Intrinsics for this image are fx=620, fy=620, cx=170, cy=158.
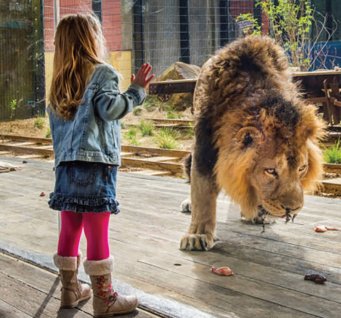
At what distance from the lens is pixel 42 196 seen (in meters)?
4.96

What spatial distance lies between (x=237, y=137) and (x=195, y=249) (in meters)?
0.67

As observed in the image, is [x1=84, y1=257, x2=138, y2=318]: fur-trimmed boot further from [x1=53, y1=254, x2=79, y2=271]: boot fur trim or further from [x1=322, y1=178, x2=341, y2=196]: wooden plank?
[x1=322, y1=178, x2=341, y2=196]: wooden plank

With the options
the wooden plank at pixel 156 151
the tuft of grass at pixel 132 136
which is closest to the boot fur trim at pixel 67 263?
the wooden plank at pixel 156 151

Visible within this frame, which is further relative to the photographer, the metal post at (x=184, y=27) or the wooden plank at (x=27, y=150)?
the metal post at (x=184, y=27)

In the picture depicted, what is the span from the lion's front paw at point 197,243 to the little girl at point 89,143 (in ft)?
2.96

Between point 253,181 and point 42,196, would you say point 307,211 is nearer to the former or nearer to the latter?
point 253,181

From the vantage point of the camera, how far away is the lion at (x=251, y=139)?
283 cm

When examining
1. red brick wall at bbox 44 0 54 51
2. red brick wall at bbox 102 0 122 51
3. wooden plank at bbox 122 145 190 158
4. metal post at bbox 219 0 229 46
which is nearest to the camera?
wooden plank at bbox 122 145 190 158

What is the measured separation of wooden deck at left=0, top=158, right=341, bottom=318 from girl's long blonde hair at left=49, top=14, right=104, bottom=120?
0.79 m

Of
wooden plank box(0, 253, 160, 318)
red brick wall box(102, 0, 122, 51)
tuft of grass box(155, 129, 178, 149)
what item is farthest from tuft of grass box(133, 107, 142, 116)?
wooden plank box(0, 253, 160, 318)

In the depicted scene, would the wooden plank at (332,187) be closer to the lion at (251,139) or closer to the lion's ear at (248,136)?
the lion at (251,139)

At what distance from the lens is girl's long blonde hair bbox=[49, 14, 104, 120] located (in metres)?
2.33

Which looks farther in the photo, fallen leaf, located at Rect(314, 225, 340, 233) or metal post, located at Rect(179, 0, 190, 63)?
metal post, located at Rect(179, 0, 190, 63)

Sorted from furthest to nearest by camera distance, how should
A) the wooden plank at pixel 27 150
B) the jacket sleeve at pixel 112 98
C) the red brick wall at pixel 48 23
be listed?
the red brick wall at pixel 48 23 → the wooden plank at pixel 27 150 → the jacket sleeve at pixel 112 98
